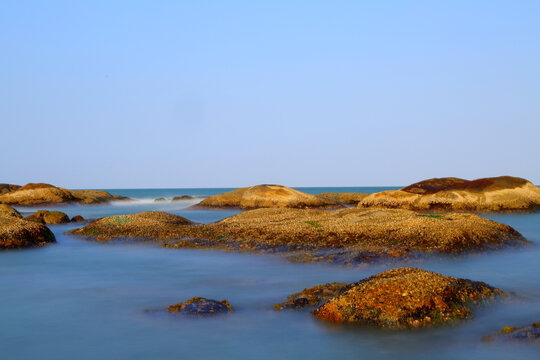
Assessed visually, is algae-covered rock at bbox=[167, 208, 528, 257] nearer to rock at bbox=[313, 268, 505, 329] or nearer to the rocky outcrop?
rock at bbox=[313, 268, 505, 329]

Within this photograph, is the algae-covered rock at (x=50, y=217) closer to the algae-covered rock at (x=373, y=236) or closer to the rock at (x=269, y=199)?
the algae-covered rock at (x=373, y=236)

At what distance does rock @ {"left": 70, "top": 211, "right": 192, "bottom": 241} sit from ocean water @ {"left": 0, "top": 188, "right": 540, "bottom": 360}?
20.3ft

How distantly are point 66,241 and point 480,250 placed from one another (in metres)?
18.1

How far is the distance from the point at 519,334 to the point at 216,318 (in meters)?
4.91

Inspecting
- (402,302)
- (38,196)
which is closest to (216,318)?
(402,302)

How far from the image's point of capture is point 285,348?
720 centimetres

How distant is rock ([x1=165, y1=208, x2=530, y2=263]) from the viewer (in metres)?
15.2

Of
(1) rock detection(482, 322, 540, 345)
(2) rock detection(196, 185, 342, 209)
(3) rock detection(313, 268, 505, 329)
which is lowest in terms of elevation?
(1) rock detection(482, 322, 540, 345)

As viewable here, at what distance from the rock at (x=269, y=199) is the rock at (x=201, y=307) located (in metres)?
38.7

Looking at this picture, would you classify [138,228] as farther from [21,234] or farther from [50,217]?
[50,217]

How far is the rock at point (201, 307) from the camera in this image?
878cm

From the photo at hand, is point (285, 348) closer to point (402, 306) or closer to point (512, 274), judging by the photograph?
point (402, 306)

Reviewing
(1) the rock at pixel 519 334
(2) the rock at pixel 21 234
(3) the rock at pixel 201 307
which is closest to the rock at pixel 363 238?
(3) the rock at pixel 201 307

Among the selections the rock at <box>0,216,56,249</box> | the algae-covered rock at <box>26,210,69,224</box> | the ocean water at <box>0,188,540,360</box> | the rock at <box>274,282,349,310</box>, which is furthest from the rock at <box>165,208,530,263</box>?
the algae-covered rock at <box>26,210,69,224</box>
